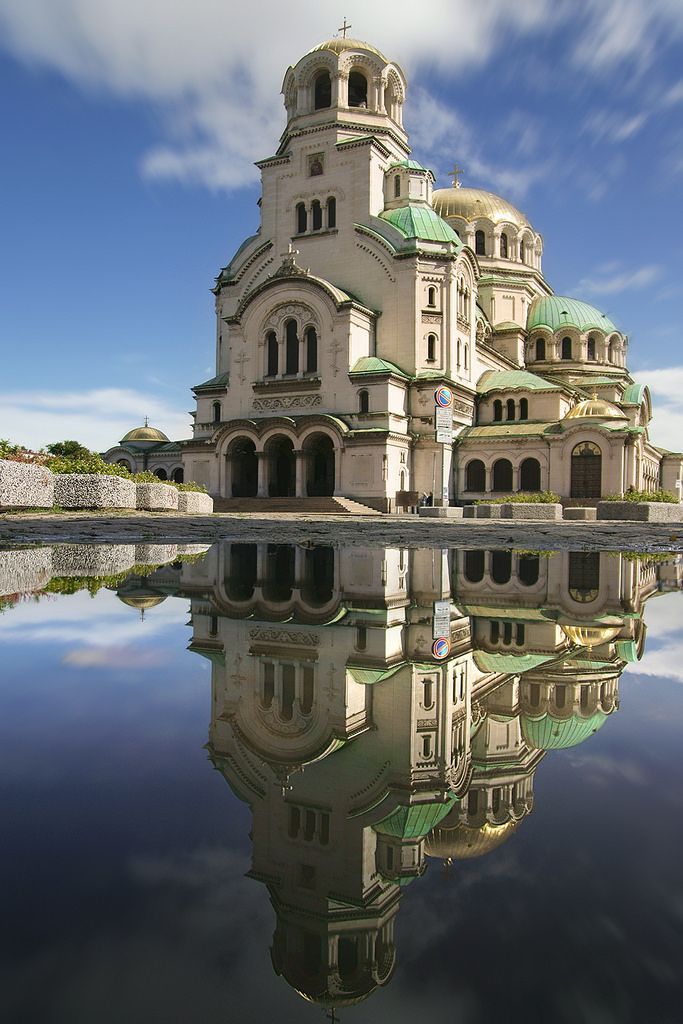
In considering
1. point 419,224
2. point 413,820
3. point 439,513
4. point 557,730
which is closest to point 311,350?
point 419,224

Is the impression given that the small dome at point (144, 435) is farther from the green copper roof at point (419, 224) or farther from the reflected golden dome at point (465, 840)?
the reflected golden dome at point (465, 840)

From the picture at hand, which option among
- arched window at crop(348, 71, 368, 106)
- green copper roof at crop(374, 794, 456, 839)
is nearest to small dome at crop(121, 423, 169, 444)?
arched window at crop(348, 71, 368, 106)

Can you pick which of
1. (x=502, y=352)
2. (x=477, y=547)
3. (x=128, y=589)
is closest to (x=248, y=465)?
(x=502, y=352)

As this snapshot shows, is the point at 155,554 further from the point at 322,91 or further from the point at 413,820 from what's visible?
A: the point at 322,91

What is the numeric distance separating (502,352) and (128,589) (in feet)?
163

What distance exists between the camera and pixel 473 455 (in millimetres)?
43250

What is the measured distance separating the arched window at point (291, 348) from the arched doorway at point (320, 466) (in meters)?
4.54

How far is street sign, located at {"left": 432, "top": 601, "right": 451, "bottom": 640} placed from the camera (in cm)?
537

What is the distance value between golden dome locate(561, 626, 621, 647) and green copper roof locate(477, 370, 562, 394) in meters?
41.1

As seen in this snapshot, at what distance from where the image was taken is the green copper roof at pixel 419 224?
4147cm

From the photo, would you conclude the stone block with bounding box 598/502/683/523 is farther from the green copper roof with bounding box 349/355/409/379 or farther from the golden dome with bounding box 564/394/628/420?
the green copper roof with bounding box 349/355/409/379

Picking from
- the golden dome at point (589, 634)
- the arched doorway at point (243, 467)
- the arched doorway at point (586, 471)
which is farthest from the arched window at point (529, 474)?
the golden dome at point (589, 634)

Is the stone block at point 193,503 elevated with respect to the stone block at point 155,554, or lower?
elevated

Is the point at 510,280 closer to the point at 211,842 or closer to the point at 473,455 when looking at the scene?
the point at 473,455
